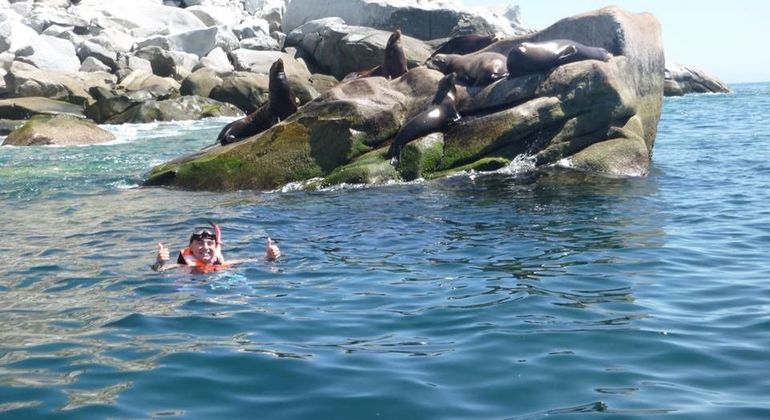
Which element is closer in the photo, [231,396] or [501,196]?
[231,396]

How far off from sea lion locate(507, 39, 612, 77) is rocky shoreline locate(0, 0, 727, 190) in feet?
0.71

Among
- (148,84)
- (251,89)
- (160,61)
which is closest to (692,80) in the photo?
(251,89)

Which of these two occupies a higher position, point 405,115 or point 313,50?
point 405,115

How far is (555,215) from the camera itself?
1152cm

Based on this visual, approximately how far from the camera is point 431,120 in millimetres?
15312

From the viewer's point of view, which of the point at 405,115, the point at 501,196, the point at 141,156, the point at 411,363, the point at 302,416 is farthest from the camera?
the point at 141,156

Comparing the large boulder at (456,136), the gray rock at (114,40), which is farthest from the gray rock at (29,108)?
the large boulder at (456,136)

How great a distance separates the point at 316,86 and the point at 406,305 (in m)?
29.0

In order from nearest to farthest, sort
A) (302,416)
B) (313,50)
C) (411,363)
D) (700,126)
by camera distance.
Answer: (302,416) → (411,363) → (700,126) → (313,50)

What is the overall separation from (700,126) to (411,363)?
23719 millimetres

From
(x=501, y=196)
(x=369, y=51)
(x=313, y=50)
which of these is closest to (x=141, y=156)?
(x=501, y=196)

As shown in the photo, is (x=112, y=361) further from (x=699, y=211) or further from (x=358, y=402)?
(x=699, y=211)

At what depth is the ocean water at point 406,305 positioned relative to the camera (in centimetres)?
534

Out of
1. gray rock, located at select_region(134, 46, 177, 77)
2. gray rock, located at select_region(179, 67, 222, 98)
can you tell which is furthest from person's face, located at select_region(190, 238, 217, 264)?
gray rock, located at select_region(134, 46, 177, 77)
